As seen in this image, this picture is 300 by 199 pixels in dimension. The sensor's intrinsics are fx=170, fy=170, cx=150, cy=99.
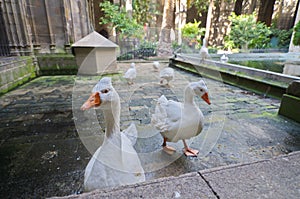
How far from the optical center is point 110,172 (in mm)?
1258

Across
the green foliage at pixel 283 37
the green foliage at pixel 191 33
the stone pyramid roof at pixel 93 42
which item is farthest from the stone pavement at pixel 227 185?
the green foliage at pixel 283 37

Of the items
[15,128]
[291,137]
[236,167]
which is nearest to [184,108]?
[236,167]

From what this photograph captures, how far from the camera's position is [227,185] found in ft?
3.34

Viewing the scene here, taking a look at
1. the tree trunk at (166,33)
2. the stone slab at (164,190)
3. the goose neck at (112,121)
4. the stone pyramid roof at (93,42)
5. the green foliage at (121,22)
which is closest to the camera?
the stone slab at (164,190)

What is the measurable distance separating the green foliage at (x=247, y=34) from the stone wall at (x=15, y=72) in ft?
46.0

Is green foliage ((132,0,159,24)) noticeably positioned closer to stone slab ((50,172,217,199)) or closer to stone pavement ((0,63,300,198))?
stone pavement ((0,63,300,198))

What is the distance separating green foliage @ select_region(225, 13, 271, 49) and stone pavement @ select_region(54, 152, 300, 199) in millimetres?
15009

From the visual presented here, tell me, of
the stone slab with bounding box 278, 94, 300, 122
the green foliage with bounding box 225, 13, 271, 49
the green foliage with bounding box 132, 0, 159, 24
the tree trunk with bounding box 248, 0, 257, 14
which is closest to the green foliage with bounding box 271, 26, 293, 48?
the green foliage with bounding box 225, 13, 271, 49

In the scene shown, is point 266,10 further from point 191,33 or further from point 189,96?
point 189,96

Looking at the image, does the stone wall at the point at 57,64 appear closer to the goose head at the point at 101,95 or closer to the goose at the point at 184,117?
the goose at the point at 184,117

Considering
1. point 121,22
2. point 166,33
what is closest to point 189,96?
point 121,22

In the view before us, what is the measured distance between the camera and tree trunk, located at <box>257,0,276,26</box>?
20.3 metres

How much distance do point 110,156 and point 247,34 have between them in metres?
15.7

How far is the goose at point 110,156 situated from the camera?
1222 mm
